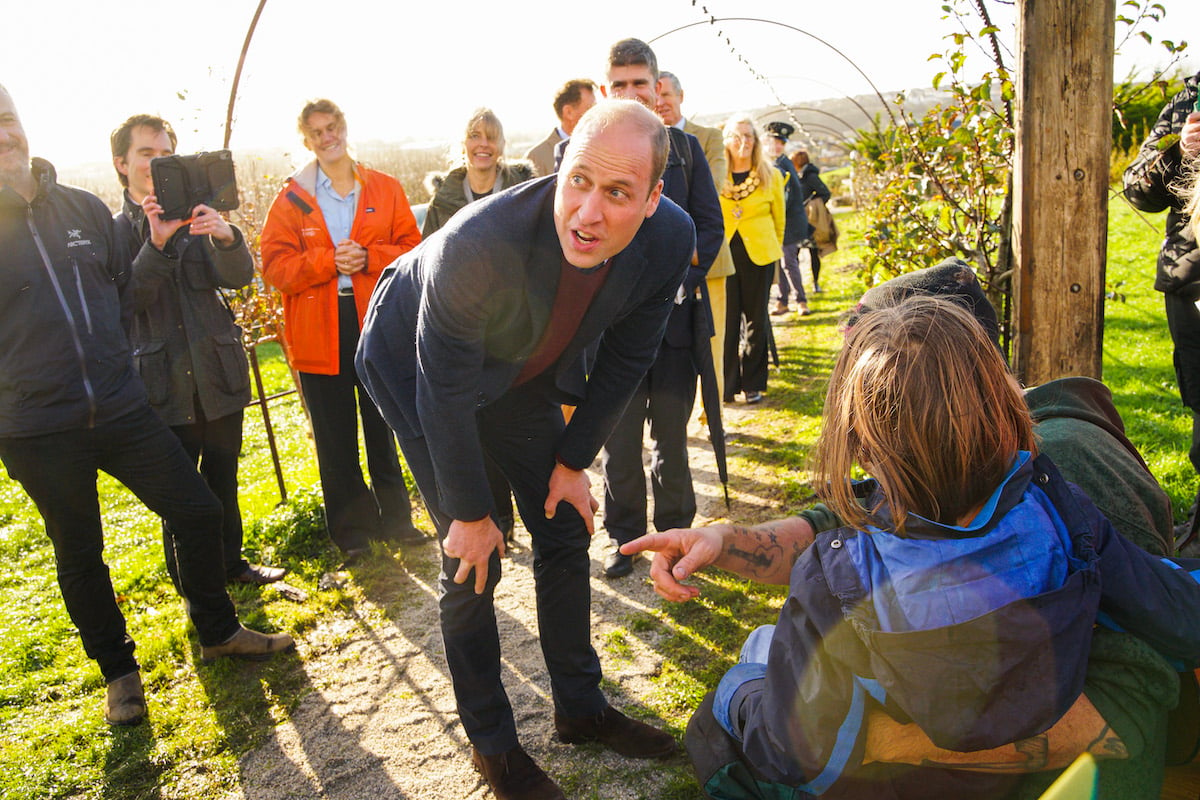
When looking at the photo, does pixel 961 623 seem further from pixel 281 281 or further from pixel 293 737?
pixel 281 281

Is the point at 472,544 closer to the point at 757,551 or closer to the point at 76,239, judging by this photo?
the point at 757,551

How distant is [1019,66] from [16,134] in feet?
11.8

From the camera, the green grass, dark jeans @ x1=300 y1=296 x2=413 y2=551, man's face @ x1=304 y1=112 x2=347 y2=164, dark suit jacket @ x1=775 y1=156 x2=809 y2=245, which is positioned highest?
man's face @ x1=304 y1=112 x2=347 y2=164

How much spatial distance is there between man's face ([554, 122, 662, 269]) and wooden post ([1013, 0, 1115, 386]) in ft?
5.78

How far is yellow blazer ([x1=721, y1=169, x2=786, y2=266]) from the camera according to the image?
632 cm

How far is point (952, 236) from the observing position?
4.65 metres

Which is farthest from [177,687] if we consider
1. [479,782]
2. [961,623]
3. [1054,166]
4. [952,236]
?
[952,236]

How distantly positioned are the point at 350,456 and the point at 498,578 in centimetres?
218

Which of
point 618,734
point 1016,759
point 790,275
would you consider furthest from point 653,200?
point 790,275

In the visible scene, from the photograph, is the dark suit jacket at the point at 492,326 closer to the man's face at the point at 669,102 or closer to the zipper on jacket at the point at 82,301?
the zipper on jacket at the point at 82,301

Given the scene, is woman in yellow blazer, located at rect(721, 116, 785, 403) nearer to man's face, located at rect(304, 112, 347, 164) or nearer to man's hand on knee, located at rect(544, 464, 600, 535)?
man's face, located at rect(304, 112, 347, 164)

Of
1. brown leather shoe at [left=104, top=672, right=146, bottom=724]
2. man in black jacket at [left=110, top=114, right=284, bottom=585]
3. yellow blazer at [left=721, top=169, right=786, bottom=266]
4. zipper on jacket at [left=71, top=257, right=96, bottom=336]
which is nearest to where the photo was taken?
zipper on jacket at [left=71, top=257, right=96, bottom=336]

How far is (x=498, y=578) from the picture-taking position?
103 inches

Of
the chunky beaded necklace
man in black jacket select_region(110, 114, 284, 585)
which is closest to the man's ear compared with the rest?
man in black jacket select_region(110, 114, 284, 585)
